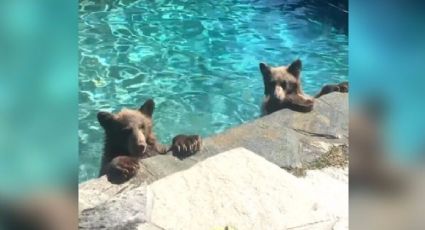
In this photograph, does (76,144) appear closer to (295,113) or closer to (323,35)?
(295,113)

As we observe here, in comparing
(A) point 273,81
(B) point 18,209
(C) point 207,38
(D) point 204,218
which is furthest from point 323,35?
(B) point 18,209

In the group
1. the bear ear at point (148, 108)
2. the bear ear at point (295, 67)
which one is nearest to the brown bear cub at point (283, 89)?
the bear ear at point (295, 67)

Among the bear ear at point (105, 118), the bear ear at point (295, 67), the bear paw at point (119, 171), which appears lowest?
the bear paw at point (119, 171)

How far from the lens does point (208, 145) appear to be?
9.67 feet

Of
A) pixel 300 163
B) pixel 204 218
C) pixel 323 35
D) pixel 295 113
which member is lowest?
pixel 204 218

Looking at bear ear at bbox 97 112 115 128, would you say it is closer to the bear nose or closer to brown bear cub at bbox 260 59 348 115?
the bear nose

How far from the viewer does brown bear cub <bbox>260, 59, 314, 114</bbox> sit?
3.00 metres

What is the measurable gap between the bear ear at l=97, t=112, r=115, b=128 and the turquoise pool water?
3 centimetres

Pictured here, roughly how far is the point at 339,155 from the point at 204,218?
27.9 inches

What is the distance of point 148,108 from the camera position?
2.91m

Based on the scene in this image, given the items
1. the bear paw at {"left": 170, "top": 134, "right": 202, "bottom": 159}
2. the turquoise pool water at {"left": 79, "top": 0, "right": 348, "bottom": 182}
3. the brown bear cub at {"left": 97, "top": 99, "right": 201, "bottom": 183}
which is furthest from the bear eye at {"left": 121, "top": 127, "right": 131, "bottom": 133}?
the bear paw at {"left": 170, "top": 134, "right": 202, "bottom": 159}

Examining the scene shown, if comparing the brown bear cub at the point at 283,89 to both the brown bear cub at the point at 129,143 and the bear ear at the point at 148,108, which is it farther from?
the bear ear at the point at 148,108

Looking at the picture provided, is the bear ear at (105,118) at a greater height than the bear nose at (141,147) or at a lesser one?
greater

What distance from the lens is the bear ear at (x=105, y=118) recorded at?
2.87 metres
